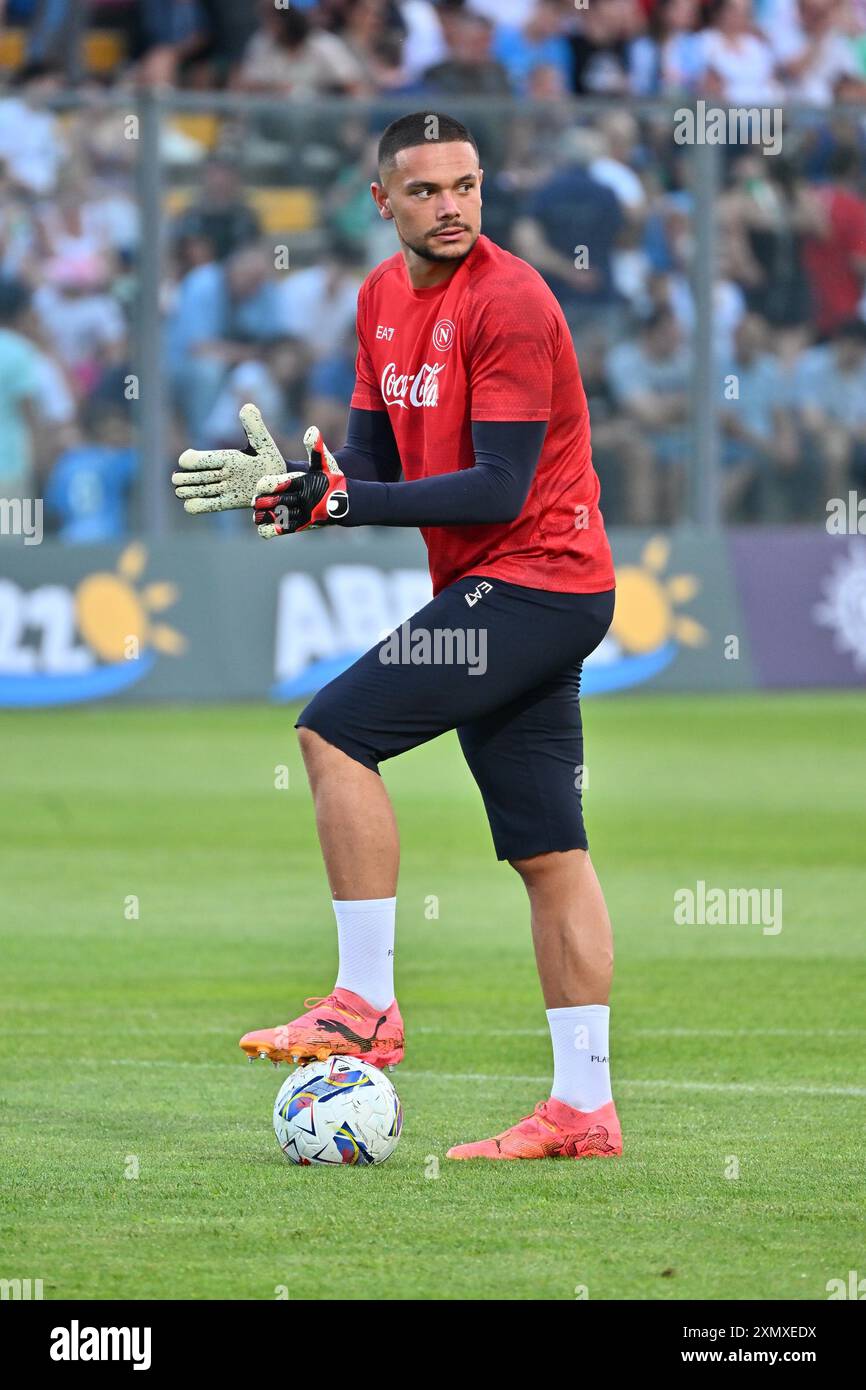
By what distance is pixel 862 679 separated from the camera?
754 inches

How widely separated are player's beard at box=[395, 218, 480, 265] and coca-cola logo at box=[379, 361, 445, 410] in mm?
263

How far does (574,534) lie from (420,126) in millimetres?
1107

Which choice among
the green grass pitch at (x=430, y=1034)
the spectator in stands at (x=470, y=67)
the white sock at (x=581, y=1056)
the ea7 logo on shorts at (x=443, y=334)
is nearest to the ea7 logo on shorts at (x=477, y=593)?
the ea7 logo on shorts at (x=443, y=334)

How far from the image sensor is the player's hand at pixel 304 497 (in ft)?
19.3

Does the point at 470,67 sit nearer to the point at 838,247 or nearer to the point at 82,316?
the point at 838,247

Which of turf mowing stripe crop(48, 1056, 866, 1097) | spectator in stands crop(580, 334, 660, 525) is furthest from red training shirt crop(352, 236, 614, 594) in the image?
spectator in stands crop(580, 334, 660, 525)

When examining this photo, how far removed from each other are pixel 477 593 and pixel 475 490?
0.35m

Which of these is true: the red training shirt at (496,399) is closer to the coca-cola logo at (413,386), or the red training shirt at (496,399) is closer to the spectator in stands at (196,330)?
the coca-cola logo at (413,386)

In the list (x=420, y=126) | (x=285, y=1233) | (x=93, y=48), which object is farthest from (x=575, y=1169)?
(x=93, y=48)

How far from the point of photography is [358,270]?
717 inches

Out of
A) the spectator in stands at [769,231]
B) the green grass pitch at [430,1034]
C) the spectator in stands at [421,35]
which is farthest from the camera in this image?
the spectator in stands at [421,35]

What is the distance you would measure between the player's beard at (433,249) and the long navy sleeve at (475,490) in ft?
1.50

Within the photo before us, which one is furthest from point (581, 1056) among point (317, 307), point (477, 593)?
point (317, 307)
